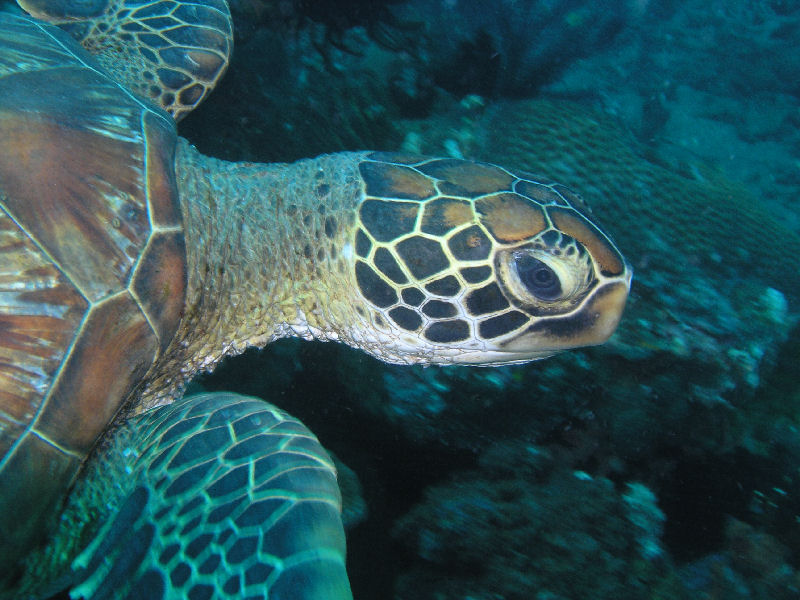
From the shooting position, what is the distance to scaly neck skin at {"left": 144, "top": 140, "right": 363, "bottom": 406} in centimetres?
172

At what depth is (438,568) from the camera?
5.48 ft

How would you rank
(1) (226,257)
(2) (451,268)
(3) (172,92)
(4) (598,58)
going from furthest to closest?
1. (4) (598,58)
2. (3) (172,92)
3. (1) (226,257)
4. (2) (451,268)

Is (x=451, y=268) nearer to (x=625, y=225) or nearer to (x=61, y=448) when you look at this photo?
(x=61, y=448)

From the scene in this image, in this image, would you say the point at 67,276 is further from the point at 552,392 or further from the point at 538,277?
the point at 552,392

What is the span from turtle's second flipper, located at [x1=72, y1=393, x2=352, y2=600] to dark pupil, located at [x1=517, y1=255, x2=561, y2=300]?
2.87 ft

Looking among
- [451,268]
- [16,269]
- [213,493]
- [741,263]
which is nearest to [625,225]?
[741,263]

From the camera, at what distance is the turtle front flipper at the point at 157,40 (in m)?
2.23

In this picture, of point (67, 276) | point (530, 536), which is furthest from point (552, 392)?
point (67, 276)

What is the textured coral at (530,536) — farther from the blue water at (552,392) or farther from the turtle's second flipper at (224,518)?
the turtle's second flipper at (224,518)

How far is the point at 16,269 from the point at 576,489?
2.03 meters

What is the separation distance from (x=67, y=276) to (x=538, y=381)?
6.01 feet

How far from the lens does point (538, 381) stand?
6.88 feet

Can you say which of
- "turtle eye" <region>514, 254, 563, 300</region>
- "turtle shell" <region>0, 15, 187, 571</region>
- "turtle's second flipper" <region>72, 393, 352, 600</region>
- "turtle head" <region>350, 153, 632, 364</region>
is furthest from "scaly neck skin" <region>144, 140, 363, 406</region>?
"turtle eye" <region>514, 254, 563, 300</region>

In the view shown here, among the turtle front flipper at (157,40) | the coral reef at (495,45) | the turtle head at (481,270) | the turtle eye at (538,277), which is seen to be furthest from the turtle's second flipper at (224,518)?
the coral reef at (495,45)
